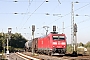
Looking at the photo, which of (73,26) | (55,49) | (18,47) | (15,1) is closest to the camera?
(15,1)

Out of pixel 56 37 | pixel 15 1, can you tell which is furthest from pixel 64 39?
pixel 15 1

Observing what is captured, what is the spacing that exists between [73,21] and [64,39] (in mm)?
5632

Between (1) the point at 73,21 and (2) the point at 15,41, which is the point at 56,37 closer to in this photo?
(1) the point at 73,21

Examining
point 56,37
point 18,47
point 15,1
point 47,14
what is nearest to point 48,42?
point 56,37

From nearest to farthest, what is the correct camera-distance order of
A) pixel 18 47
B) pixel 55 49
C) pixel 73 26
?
pixel 55 49 → pixel 73 26 → pixel 18 47

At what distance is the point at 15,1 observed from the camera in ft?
120

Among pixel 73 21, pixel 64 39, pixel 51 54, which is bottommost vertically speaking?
pixel 51 54

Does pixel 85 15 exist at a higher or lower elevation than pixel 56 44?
higher

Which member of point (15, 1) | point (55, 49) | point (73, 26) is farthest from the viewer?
point (73, 26)

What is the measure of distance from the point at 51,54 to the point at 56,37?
3.09 metres

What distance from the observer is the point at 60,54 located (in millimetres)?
42562

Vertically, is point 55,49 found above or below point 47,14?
below

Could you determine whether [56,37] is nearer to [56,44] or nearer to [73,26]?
[56,44]

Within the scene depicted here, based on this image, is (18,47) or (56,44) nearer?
(56,44)
